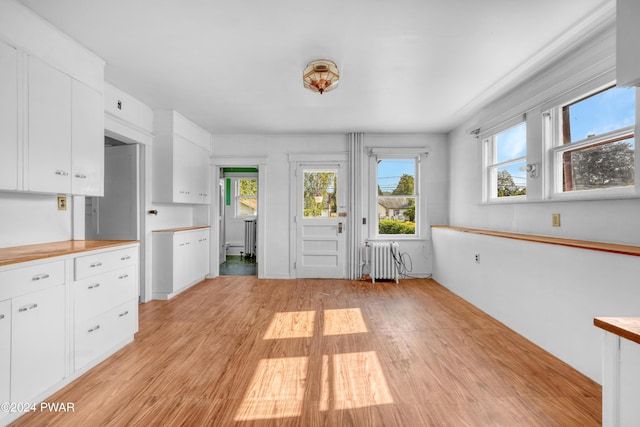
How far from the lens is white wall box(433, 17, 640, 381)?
200 cm

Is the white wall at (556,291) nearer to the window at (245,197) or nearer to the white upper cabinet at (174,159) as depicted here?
the white upper cabinet at (174,159)

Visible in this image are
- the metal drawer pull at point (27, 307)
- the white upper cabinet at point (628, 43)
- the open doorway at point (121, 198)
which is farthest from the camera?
the open doorway at point (121, 198)

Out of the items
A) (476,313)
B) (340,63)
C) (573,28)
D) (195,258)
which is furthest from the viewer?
(195,258)

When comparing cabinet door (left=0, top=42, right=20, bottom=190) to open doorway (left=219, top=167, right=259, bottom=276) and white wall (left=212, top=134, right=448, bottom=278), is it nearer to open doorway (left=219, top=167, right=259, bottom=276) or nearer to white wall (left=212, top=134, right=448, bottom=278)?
white wall (left=212, top=134, right=448, bottom=278)

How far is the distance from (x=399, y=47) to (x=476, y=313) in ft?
9.80

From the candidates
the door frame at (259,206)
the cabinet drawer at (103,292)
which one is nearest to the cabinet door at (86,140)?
the cabinet drawer at (103,292)

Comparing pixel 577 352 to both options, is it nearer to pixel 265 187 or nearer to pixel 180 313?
pixel 180 313

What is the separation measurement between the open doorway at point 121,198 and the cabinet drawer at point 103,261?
139cm

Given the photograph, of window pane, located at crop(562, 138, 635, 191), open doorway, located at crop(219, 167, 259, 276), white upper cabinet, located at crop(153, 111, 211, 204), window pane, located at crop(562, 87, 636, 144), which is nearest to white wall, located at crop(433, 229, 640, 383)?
window pane, located at crop(562, 138, 635, 191)

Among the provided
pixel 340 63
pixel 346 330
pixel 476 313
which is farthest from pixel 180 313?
pixel 476 313

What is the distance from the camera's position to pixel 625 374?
2.53 ft

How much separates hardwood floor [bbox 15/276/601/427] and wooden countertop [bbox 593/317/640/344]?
1167 mm

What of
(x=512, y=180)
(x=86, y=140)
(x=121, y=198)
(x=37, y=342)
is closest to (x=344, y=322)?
(x=37, y=342)

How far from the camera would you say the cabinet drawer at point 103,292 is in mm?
2084
